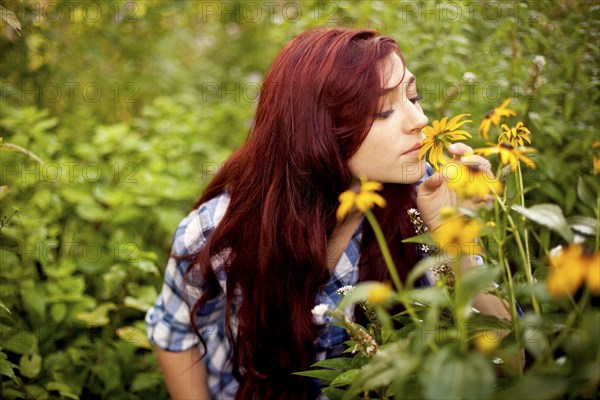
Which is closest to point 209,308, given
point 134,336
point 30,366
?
point 134,336

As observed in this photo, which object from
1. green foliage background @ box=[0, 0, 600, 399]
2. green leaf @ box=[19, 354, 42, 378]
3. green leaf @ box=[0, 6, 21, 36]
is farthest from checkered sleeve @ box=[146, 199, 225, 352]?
green leaf @ box=[0, 6, 21, 36]

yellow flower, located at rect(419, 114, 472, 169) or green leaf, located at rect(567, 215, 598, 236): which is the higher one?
yellow flower, located at rect(419, 114, 472, 169)

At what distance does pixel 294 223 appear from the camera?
113 cm

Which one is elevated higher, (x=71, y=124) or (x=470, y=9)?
(x=470, y=9)

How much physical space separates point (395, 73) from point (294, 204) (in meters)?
0.34

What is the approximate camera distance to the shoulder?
125 cm

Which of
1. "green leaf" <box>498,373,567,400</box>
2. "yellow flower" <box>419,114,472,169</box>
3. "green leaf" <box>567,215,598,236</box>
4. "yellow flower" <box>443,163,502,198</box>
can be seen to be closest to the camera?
"green leaf" <box>498,373,567,400</box>

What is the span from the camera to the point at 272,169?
115cm

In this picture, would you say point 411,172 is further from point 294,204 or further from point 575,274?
point 575,274

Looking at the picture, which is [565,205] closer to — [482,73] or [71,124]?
[482,73]

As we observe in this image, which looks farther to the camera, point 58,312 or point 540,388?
point 58,312

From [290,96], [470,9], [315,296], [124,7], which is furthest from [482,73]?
[124,7]

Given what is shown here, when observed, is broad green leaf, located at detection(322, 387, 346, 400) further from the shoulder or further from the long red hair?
the shoulder

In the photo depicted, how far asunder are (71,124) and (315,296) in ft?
5.29
